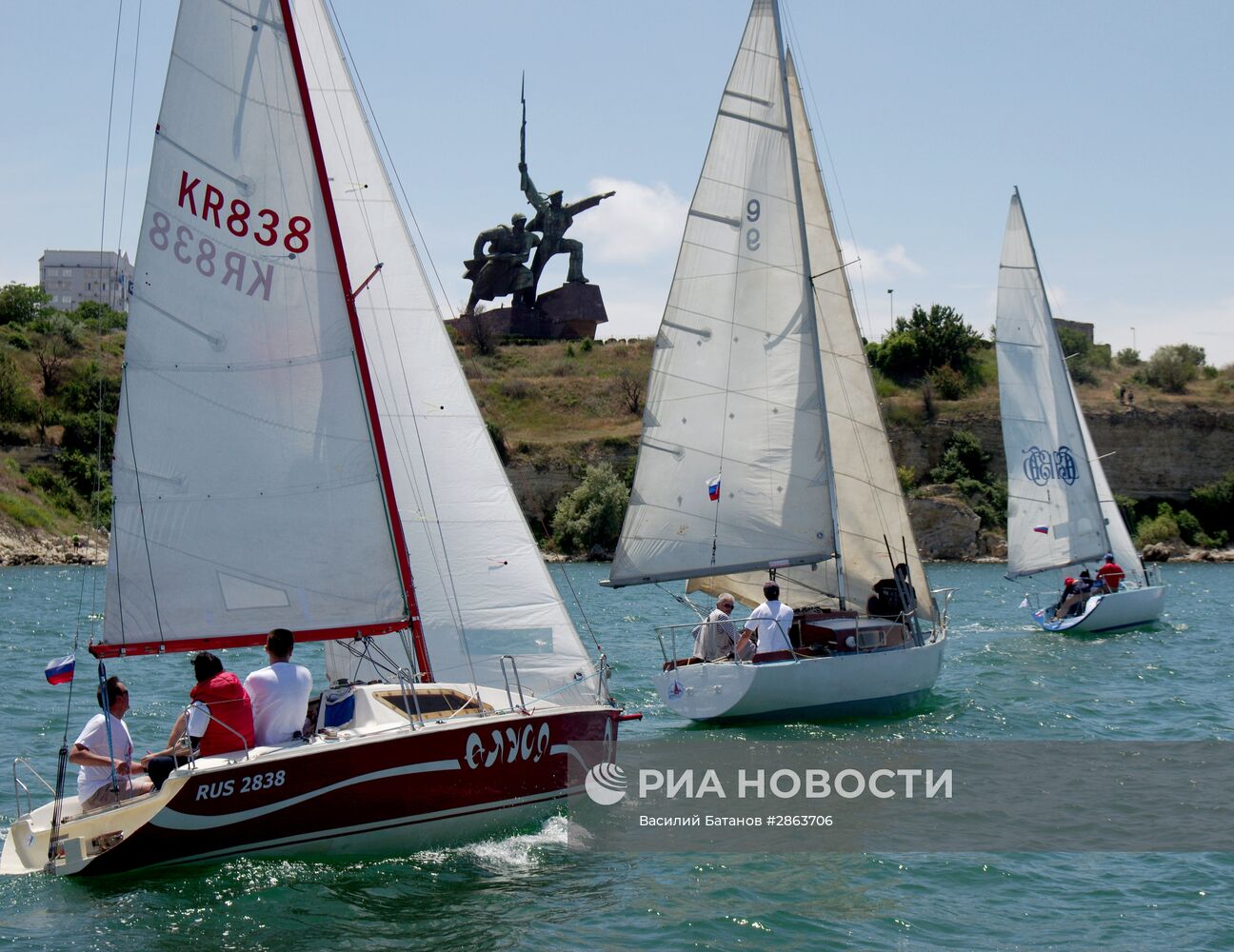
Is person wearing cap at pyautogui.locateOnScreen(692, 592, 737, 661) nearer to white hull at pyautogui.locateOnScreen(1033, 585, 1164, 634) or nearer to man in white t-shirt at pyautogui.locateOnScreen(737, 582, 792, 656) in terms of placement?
man in white t-shirt at pyautogui.locateOnScreen(737, 582, 792, 656)

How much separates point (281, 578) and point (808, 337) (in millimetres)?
10172

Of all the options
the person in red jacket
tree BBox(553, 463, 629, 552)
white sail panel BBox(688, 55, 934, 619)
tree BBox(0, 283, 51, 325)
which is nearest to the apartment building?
tree BBox(0, 283, 51, 325)

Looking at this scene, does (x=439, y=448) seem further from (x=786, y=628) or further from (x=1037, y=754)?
(x=1037, y=754)

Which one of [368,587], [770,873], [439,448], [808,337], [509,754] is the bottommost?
[770,873]

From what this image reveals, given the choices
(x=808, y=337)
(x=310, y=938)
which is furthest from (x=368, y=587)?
(x=808, y=337)

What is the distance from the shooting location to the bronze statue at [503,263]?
81.8 metres

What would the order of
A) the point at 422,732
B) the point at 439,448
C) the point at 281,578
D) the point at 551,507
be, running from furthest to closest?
the point at 551,507, the point at 439,448, the point at 281,578, the point at 422,732

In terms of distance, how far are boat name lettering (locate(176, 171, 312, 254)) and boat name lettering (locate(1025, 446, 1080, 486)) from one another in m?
23.9

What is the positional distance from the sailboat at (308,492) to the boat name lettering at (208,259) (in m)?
0.02

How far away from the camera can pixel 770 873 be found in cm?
1080

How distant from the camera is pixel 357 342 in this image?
38.5 feet

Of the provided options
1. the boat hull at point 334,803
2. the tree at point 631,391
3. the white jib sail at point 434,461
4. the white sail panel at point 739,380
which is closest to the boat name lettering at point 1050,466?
the white sail panel at point 739,380

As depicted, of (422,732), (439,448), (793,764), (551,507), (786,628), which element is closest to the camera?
(422,732)

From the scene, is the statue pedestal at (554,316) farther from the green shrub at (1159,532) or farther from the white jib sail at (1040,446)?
the white jib sail at (1040,446)
